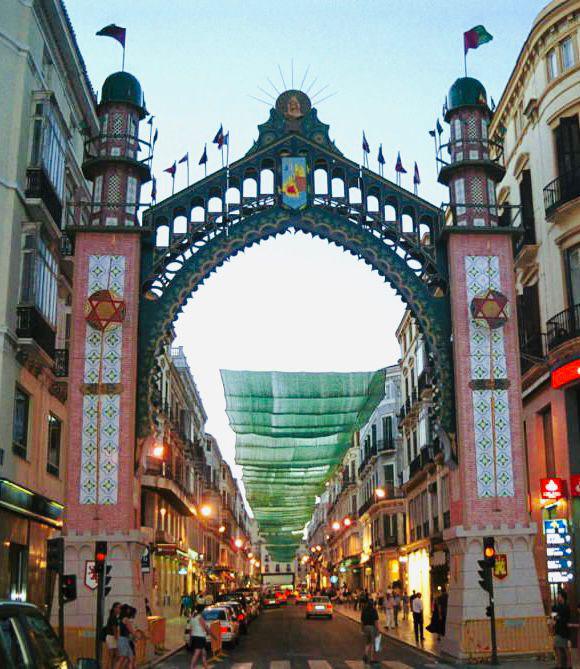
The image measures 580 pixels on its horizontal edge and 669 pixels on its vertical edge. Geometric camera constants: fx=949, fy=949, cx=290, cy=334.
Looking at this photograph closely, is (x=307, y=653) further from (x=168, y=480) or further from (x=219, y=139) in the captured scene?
(x=168, y=480)

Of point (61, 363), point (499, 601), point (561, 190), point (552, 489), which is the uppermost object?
point (561, 190)

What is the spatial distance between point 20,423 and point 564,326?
17010 millimetres

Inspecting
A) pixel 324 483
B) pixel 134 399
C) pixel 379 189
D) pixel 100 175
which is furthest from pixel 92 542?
pixel 324 483

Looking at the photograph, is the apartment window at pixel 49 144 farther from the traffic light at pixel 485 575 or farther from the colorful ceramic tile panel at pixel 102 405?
the traffic light at pixel 485 575

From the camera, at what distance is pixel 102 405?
27078 millimetres

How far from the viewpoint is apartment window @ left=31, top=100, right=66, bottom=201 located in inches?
1093

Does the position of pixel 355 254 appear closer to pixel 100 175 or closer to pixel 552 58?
pixel 100 175

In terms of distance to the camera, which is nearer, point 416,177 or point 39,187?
point 39,187

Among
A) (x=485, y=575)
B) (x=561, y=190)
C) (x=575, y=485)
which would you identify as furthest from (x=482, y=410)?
(x=561, y=190)

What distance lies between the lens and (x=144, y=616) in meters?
26.0

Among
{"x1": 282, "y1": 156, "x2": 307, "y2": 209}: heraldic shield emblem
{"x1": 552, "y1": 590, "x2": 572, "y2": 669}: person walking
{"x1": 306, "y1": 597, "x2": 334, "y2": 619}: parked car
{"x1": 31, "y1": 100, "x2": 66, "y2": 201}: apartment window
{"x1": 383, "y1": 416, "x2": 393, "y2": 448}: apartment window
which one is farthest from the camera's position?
{"x1": 383, "y1": 416, "x2": 393, "y2": 448}: apartment window

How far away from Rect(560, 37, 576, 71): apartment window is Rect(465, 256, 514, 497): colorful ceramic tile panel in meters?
8.09

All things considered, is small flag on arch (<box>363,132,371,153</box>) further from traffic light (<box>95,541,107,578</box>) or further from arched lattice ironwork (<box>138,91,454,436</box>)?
traffic light (<box>95,541,107,578</box>)

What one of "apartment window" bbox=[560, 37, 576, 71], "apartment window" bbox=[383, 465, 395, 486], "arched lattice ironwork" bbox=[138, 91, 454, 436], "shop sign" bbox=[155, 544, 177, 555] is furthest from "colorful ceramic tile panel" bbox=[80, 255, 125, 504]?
"apartment window" bbox=[383, 465, 395, 486]
